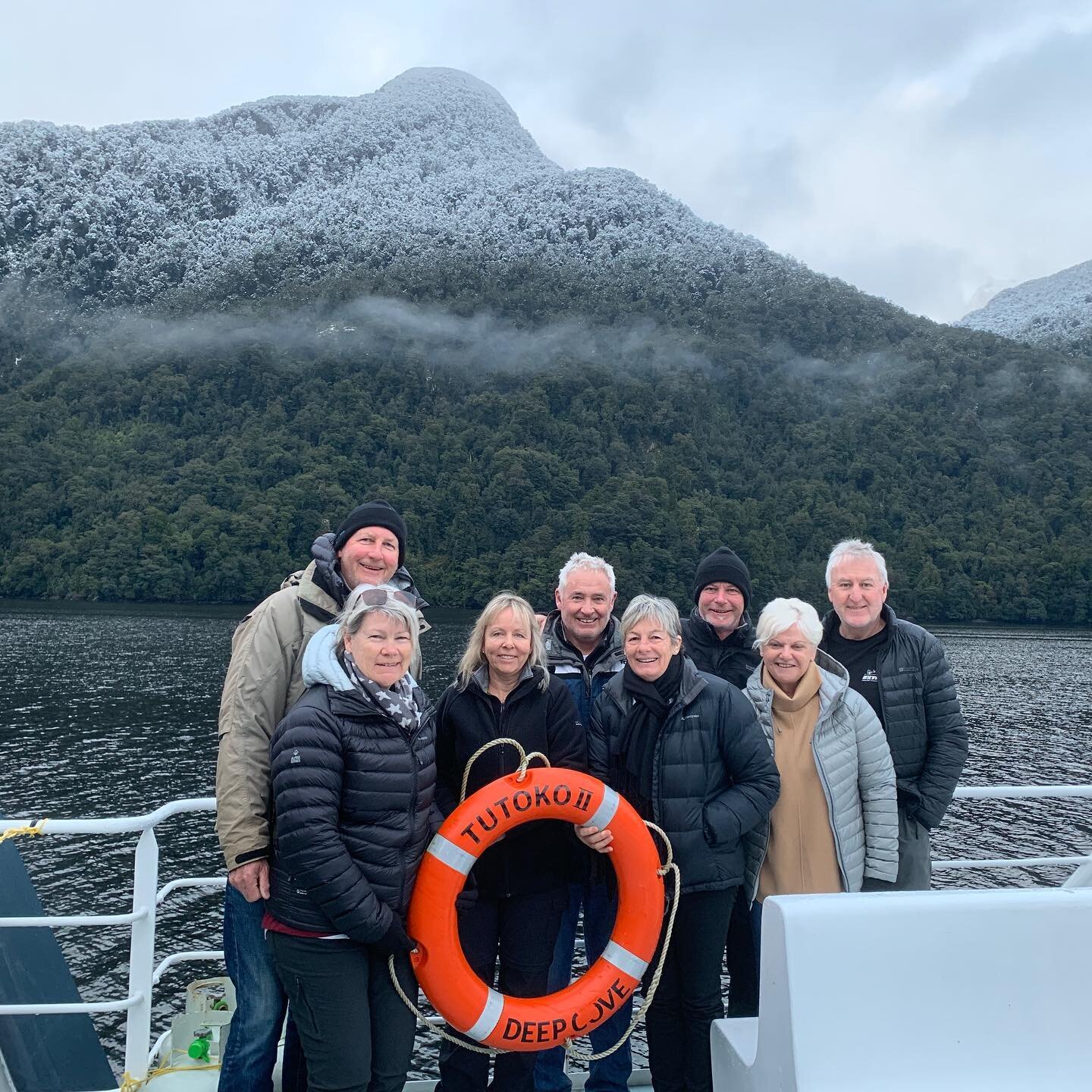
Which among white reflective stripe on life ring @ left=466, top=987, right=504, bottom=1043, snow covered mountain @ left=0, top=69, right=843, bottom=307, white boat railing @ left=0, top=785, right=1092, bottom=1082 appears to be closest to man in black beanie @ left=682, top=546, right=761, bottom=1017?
white reflective stripe on life ring @ left=466, top=987, right=504, bottom=1043

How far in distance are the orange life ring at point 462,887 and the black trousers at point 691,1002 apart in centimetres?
7

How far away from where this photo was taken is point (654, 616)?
2.13 m

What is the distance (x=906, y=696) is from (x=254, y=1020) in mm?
1770

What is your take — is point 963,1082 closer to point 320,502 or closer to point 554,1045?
point 554,1045

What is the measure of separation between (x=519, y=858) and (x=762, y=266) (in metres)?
119

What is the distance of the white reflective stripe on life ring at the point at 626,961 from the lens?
2.07m

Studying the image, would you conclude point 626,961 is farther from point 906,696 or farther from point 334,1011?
point 906,696

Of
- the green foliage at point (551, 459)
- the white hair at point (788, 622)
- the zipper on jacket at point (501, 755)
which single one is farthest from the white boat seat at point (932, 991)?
the green foliage at point (551, 459)

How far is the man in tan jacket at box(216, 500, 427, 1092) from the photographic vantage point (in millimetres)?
1846

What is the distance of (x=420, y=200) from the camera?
12300cm

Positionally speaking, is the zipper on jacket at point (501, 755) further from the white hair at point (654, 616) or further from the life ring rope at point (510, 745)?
the white hair at point (654, 616)

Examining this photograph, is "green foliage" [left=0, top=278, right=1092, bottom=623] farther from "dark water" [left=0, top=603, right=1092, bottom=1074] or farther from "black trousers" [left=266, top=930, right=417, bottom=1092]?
"black trousers" [left=266, top=930, right=417, bottom=1092]

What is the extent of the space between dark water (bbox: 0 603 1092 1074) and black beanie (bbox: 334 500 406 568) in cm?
671

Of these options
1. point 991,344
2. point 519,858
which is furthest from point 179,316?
point 519,858
